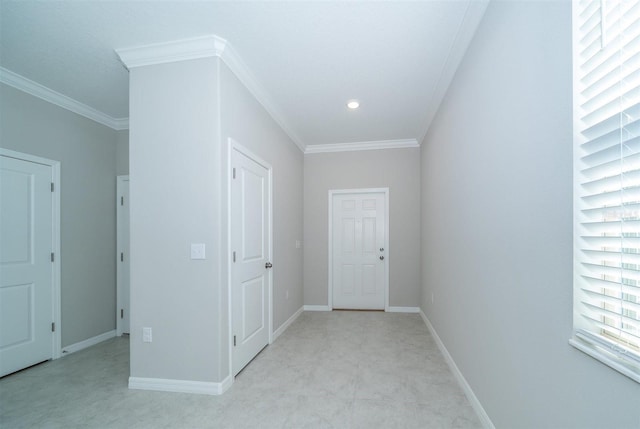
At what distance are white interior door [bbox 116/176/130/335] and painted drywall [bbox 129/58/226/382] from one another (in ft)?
5.38

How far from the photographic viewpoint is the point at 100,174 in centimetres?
378

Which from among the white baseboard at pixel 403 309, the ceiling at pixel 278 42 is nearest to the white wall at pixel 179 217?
the ceiling at pixel 278 42

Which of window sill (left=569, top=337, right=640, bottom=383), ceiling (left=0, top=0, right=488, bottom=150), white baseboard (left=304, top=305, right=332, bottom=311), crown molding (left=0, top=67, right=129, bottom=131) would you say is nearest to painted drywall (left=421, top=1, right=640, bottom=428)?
window sill (left=569, top=337, right=640, bottom=383)

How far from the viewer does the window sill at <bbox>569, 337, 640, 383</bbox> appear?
0.85m

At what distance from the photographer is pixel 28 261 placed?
2.99 m

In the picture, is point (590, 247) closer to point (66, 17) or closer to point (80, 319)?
point (66, 17)

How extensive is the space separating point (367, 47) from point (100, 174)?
3471 millimetres

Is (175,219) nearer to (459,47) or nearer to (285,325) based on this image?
(285,325)

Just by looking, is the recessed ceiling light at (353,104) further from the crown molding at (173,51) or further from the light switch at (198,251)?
the light switch at (198,251)

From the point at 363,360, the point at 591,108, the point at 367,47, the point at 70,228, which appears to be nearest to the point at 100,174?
the point at 70,228

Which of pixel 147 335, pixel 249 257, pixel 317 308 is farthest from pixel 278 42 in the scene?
pixel 317 308

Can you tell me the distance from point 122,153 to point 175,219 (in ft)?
7.25

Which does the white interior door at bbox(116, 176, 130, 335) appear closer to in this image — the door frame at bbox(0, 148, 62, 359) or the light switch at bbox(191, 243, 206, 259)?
the door frame at bbox(0, 148, 62, 359)

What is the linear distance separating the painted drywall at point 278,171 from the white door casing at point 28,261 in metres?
2.14
